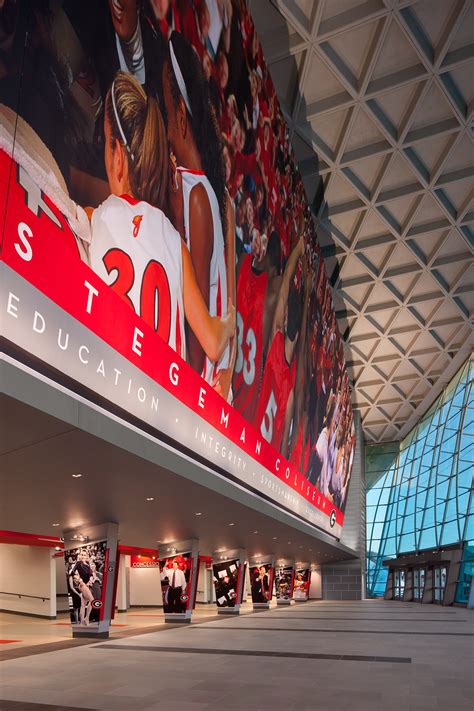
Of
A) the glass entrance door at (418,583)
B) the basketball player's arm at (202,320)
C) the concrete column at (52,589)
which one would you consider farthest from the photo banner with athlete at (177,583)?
the glass entrance door at (418,583)

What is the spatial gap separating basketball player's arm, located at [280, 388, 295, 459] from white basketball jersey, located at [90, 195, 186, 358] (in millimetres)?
11540

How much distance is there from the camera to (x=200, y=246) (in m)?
14.2

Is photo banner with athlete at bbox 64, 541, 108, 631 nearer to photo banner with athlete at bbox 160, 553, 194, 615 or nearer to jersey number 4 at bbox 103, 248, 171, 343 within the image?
photo banner with athlete at bbox 160, 553, 194, 615

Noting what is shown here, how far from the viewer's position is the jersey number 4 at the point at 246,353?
17.3m

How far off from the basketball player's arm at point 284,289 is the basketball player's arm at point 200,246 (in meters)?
6.40

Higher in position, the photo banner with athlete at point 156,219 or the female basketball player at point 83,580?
the photo banner with athlete at point 156,219

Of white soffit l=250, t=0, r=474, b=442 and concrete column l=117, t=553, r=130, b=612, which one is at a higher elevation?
white soffit l=250, t=0, r=474, b=442

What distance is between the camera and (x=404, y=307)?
42.2 m

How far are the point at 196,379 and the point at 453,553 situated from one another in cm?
2874

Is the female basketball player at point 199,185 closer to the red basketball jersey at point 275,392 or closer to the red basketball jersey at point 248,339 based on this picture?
the red basketball jersey at point 248,339

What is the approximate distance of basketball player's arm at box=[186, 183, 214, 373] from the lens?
44.9ft

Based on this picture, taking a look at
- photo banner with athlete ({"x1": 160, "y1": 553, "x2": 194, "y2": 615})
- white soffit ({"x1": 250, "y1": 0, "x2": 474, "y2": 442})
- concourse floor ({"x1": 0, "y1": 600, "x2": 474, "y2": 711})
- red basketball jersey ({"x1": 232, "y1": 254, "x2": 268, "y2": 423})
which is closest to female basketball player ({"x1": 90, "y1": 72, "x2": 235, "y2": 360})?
red basketball jersey ({"x1": 232, "y1": 254, "x2": 268, "y2": 423})

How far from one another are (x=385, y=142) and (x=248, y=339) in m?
15.1

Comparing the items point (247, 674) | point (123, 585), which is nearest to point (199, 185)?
point (247, 674)
